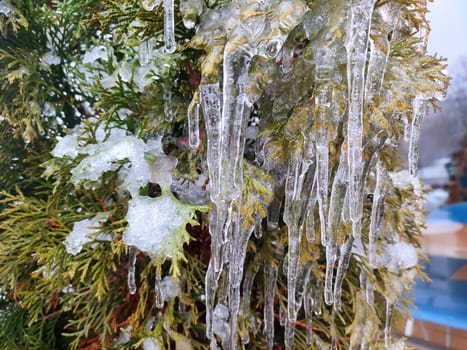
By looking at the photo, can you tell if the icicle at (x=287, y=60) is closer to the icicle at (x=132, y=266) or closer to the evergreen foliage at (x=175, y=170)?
the evergreen foliage at (x=175, y=170)

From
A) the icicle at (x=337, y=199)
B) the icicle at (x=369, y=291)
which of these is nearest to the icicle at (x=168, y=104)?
the icicle at (x=337, y=199)

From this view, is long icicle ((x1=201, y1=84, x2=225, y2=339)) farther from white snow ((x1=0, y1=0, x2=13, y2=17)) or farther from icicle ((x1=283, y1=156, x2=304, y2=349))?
white snow ((x1=0, y1=0, x2=13, y2=17))

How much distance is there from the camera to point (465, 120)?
6.14 meters

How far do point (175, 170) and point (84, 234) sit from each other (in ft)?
1.25

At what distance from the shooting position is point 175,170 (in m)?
1.07

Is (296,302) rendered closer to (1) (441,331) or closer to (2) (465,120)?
(1) (441,331)

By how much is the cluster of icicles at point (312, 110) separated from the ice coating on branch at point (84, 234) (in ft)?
1.26

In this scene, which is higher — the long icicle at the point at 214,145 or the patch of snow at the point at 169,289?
the long icicle at the point at 214,145

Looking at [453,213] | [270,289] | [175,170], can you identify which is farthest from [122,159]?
[453,213]

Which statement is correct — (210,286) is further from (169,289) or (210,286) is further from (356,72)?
(356,72)

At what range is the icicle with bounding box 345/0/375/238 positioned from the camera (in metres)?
0.76

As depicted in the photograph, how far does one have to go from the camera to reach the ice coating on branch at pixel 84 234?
1.11 meters

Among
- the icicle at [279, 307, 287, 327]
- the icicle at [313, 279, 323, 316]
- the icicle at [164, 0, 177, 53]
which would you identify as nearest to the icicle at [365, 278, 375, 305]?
the icicle at [313, 279, 323, 316]

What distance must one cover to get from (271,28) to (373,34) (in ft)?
0.87
